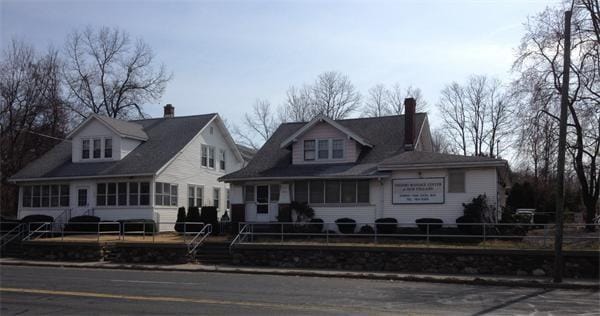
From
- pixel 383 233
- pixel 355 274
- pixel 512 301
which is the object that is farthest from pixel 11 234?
pixel 512 301

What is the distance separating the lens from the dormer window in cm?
3134

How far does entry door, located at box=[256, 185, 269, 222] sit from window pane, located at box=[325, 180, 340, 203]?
3.38m

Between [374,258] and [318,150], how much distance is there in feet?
33.2

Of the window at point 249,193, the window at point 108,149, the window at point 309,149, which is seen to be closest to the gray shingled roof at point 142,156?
the window at point 108,149

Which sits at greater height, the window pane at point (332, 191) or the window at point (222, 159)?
the window at point (222, 159)

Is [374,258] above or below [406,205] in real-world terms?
below

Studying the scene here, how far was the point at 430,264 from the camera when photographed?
21750 mm

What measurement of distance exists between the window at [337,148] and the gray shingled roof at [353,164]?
0.78 m

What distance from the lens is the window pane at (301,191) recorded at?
1183 inches

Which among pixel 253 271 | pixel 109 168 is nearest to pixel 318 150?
pixel 253 271

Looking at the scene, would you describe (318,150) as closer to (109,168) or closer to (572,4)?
(109,168)

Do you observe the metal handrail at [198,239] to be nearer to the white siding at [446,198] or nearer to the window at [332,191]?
the window at [332,191]

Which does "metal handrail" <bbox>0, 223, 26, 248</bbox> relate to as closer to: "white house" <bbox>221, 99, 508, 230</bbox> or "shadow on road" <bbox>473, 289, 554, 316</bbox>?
"white house" <bbox>221, 99, 508, 230</bbox>

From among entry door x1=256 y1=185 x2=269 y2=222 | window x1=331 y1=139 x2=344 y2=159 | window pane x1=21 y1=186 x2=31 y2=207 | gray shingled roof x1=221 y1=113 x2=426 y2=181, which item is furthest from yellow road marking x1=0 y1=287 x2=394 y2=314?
window pane x1=21 y1=186 x2=31 y2=207
